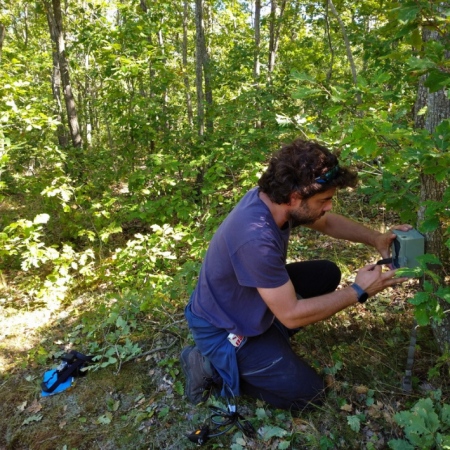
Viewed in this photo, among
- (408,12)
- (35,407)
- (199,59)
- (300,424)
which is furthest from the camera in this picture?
(199,59)

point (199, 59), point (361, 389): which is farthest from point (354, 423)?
point (199, 59)

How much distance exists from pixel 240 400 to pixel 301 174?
1631mm

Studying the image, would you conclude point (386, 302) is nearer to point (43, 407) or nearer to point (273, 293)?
point (273, 293)

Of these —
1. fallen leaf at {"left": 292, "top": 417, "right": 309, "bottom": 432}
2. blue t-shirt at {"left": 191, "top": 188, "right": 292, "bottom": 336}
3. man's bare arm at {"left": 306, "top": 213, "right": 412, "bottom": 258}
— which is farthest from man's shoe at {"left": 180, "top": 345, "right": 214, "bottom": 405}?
man's bare arm at {"left": 306, "top": 213, "right": 412, "bottom": 258}

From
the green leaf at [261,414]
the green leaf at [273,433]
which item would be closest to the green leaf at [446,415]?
the green leaf at [273,433]

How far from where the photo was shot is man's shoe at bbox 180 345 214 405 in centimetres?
246

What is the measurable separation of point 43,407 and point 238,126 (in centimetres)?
400

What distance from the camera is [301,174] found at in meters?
2.04

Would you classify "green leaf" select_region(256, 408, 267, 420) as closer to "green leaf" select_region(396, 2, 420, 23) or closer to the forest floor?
the forest floor

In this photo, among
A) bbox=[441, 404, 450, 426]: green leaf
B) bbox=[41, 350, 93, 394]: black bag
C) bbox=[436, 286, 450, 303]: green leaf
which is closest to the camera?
bbox=[436, 286, 450, 303]: green leaf

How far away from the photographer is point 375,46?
14.6ft

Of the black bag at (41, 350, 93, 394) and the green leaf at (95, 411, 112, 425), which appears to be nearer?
the green leaf at (95, 411, 112, 425)

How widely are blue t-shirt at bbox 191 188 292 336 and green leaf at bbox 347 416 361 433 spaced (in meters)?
0.70

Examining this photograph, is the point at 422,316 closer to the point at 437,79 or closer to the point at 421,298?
the point at 421,298
